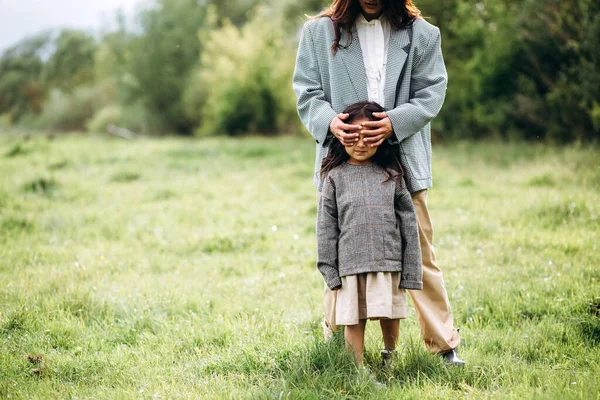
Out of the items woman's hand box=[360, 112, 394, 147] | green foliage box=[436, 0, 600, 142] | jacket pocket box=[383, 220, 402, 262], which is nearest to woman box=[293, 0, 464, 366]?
woman's hand box=[360, 112, 394, 147]

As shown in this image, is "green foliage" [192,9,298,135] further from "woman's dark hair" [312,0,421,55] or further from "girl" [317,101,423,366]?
"girl" [317,101,423,366]

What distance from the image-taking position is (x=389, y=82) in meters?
3.51

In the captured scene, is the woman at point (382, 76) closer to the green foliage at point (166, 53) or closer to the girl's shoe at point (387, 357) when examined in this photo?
the girl's shoe at point (387, 357)

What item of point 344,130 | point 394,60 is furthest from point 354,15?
point 344,130

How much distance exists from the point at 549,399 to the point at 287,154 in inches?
472

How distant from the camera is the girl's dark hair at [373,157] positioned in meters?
3.30

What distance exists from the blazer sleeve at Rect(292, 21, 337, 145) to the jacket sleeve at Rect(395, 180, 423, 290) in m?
0.60

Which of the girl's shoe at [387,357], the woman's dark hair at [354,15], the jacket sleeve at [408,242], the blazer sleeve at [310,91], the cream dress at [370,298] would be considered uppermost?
the woman's dark hair at [354,15]

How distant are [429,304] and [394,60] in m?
1.56

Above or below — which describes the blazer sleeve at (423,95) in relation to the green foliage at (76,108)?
below

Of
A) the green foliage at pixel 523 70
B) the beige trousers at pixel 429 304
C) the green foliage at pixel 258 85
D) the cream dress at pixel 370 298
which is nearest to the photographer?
the cream dress at pixel 370 298

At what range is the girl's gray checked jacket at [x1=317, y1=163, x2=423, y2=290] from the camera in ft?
10.5

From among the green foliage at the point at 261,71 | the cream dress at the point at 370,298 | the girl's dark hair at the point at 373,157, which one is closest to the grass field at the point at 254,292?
the cream dress at the point at 370,298

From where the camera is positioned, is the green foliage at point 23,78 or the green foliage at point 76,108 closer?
the green foliage at point 76,108
